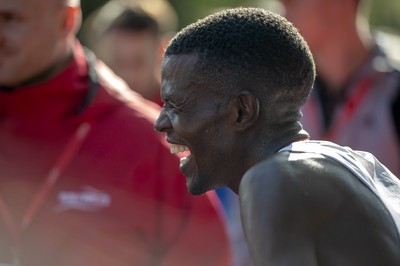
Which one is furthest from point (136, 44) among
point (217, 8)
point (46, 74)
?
Result: point (217, 8)

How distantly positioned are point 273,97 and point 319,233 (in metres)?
0.44

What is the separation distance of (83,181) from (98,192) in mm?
70

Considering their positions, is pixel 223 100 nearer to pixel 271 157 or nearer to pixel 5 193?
pixel 271 157

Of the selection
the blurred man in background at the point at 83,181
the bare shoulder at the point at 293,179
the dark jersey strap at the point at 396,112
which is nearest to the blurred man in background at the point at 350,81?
the dark jersey strap at the point at 396,112

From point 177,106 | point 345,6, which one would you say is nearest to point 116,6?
point 345,6

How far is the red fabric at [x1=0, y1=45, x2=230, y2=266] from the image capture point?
15.4 feet

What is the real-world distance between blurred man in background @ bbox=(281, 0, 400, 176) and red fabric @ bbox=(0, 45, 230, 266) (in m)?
0.97

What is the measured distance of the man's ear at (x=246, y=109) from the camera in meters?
3.31

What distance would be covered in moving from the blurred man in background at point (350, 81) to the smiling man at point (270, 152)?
6.93ft

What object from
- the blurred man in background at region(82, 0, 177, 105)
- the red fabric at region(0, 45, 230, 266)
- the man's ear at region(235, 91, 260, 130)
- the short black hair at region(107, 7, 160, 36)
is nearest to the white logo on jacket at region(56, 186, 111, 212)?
the red fabric at region(0, 45, 230, 266)

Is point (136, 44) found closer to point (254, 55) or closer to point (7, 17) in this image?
point (7, 17)

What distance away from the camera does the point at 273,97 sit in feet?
10.9

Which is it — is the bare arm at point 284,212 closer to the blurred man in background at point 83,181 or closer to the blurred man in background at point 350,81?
the blurred man in background at point 83,181

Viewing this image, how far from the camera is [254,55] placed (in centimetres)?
331
